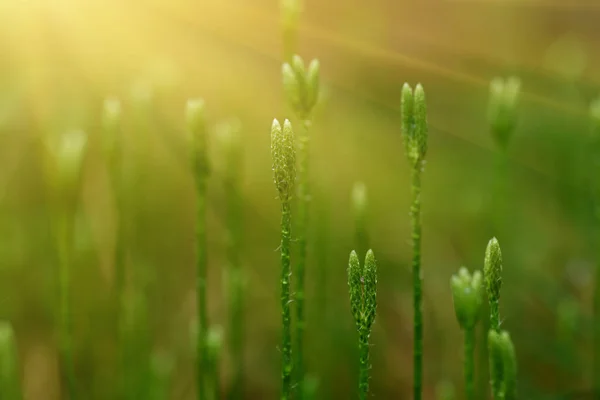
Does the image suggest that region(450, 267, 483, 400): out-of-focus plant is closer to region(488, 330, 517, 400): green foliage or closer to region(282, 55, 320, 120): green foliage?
region(488, 330, 517, 400): green foliage

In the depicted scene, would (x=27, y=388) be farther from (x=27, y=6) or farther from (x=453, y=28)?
(x=453, y=28)

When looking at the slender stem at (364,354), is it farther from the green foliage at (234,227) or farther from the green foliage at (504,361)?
the green foliage at (234,227)

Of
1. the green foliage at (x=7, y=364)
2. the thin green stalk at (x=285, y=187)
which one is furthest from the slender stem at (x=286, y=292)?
the green foliage at (x=7, y=364)

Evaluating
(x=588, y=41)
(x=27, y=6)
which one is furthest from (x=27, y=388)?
(x=588, y=41)

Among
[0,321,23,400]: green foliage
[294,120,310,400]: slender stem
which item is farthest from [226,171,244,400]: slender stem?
[0,321,23,400]: green foliage

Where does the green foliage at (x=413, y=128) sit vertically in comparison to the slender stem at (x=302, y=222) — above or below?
above

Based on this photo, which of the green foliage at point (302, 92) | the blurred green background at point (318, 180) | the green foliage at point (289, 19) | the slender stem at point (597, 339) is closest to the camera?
Result: the green foliage at point (302, 92)
